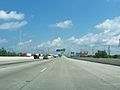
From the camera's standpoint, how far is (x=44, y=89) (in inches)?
508

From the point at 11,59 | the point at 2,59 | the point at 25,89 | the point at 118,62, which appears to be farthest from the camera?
the point at 11,59

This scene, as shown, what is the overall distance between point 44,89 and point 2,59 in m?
46.5

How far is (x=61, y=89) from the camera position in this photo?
13.1 metres

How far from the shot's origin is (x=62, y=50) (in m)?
183

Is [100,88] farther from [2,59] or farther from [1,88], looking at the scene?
[2,59]

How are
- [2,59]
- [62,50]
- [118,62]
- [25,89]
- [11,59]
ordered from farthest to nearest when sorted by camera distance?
[62,50], [11,59], [2,59], [118,62], [25,89]

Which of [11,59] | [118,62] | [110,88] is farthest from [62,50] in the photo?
[110,88]

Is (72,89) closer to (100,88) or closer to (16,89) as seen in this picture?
(100,88)

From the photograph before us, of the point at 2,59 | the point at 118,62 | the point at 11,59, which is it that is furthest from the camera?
the point at 11,59

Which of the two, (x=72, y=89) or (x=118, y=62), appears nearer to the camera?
(x=72, y=89)

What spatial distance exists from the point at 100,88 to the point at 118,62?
119 ft

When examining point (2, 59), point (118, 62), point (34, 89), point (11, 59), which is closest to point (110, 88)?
point (34, 89)

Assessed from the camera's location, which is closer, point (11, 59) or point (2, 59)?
point (2, 59)

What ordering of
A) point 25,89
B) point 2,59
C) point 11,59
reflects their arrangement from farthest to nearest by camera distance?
1. point 11,59
2. point 2,59
3. point 25,89
